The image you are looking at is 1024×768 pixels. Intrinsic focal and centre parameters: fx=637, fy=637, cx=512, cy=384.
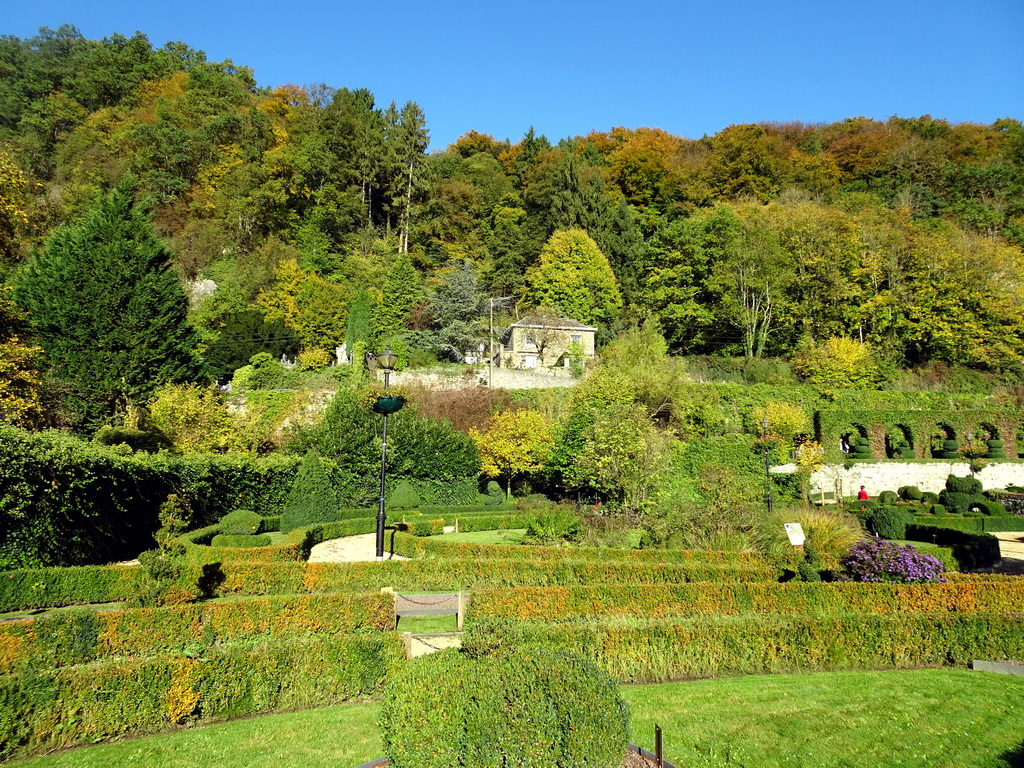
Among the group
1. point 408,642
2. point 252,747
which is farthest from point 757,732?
point 252,747

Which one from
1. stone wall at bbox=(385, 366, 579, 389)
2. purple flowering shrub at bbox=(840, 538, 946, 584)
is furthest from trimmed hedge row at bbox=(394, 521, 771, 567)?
stone wall at bbox=(385, 366, 579, 389)

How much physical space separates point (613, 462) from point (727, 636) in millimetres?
13424

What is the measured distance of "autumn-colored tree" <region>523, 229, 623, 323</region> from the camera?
4678 cm

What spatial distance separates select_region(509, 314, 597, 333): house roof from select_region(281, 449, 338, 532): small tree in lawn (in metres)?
22.4

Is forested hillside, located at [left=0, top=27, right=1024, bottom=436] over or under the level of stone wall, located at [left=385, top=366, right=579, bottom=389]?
over

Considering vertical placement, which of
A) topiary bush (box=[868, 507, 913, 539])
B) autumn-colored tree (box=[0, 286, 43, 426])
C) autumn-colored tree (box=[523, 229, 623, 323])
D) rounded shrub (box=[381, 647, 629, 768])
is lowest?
topiary bush (box=[868, 507, 913, 539])

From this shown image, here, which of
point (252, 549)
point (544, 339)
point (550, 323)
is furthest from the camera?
point (550, 323)

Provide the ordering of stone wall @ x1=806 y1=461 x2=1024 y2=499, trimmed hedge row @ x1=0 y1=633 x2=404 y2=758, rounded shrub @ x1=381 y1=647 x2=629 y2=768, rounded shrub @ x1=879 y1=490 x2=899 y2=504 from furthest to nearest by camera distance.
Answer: stone wall @ x1=806 y1=461 x2=1024 y2=499
rounded shrub @ x1=879 y1=490 x2=899 y2=504
trimmed hedge row @ x1=0 y1=633 x2=404 y2=758
rounded shrub @ x1=381 y1=647 x2=629 y2=768

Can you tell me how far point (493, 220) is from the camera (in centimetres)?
5597

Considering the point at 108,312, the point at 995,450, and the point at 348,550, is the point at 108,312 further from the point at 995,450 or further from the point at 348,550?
the point at 995,450

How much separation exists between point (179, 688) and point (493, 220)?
52269mm

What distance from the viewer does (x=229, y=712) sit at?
7070mm

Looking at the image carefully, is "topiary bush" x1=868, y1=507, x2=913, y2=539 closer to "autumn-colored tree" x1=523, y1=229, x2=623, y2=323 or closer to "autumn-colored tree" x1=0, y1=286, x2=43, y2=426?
"autumn-colored tree" x1=0, y1=286, x2=43, y2=426

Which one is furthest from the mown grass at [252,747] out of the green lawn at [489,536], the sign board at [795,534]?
the green lawn at [489,536]
